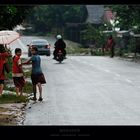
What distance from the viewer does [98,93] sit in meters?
11.6

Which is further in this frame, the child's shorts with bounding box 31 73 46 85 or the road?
the child's shorts with bounding box 31 73 46 85

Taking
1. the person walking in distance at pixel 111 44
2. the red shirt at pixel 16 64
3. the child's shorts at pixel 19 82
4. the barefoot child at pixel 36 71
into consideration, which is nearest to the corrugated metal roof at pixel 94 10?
the barefoot child at pixel 36 71

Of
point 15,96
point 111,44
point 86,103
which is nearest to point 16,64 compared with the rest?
point 15,96

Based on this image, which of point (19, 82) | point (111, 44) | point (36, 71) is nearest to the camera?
point (36, 71)

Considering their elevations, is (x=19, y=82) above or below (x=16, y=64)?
below

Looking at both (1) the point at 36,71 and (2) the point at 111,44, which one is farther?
(2) the point at 111,44

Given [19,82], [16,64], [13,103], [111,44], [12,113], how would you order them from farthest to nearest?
[111,44], [19,82], [13,103], [16,64], [12,113]

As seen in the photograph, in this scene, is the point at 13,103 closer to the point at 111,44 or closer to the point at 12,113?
the point at 12,113

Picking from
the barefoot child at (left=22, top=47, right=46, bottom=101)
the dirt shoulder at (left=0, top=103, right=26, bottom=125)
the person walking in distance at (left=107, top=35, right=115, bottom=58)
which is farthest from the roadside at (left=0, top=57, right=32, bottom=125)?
the person walking in distance at (left=107, top=35, right=115, bottom=58)

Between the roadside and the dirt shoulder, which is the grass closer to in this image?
the roadside

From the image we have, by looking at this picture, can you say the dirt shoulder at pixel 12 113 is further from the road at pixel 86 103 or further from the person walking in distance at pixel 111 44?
the person walking in distance at pixel 111 44
